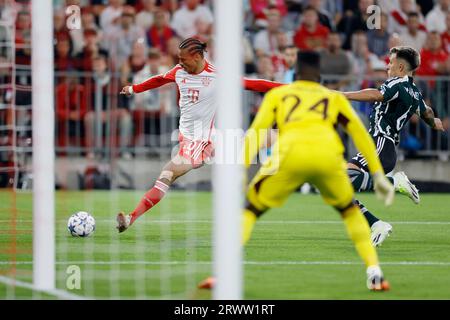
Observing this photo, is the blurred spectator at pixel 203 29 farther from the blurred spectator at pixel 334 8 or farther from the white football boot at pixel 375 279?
the white football boot at pixel 375 279

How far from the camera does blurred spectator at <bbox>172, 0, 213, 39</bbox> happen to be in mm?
22281

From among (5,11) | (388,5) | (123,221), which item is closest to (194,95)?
(123,221)

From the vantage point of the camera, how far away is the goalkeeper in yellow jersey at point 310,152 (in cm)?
928

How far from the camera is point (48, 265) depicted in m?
9.67

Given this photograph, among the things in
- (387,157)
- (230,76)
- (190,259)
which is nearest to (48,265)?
(190,259)

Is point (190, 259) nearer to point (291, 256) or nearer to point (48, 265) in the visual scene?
point (291, 256)

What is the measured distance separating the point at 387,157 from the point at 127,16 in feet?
30.8

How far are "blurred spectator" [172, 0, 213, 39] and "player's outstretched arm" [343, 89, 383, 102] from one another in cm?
996

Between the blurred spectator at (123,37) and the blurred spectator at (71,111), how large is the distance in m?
0.85

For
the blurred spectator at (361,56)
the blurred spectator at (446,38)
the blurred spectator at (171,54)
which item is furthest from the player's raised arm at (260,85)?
the blurred spectator at (446,38)

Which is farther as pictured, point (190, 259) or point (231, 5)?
point (190, 259)

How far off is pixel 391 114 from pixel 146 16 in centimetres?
934
